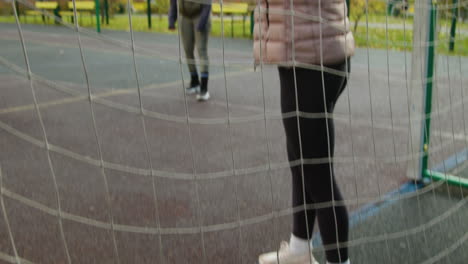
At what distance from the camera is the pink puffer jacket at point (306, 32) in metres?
1.14

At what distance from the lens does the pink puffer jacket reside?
3.74ft

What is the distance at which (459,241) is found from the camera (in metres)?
1.65

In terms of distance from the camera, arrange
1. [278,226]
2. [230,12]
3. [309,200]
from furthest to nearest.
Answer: [230,12] < [278,226] < [309,200]

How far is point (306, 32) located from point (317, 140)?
10.4 inches

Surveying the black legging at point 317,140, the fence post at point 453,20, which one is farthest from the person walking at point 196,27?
the black legging at point 317,140

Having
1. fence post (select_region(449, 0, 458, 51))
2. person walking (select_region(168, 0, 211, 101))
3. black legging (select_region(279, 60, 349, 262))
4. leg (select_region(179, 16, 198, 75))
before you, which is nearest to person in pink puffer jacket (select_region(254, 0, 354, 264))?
black legging (select_region(279, 60, 349, 262))

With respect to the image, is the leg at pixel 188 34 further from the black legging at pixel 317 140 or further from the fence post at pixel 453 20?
the black legging at pixel 317 140

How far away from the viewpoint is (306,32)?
3.76ft

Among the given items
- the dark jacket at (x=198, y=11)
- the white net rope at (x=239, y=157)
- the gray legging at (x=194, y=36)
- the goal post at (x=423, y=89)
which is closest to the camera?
the white net rope at (x=239, y=157)

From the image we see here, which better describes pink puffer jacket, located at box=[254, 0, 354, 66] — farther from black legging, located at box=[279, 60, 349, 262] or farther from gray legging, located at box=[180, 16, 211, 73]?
gray legging, located at box=[180, 16, 211, 73]

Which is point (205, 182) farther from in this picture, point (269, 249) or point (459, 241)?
point (459, 241)

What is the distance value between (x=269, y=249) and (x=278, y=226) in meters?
0.17

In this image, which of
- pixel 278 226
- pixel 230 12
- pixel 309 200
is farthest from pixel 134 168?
pixel 230 12

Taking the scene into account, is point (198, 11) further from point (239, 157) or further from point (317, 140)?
point (317, 140)
